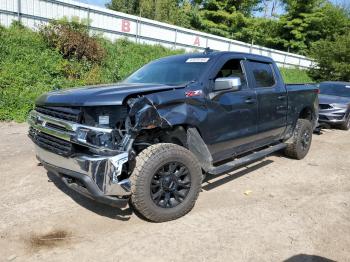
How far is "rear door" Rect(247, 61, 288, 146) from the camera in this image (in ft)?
17.9

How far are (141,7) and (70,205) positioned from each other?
34426 mm

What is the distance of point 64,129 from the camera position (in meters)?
3.70

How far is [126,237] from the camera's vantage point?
367 centimetres

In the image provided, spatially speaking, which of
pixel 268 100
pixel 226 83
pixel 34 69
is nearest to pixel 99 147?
pixel 226 83

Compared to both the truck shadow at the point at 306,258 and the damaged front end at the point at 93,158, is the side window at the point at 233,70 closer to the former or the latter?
the damaged front end at the point at 93,158

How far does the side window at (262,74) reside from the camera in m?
5.51

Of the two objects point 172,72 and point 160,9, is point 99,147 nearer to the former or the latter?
point 172,72

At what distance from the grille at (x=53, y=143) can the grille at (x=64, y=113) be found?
238 millimetres

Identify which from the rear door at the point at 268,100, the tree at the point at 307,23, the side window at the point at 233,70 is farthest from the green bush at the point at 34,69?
the tree at the point at 307,23

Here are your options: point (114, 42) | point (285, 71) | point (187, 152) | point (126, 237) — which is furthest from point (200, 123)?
point (285, 71)

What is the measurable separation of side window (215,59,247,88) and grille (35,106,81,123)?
6.72ft

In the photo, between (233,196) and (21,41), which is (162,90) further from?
(21,41)

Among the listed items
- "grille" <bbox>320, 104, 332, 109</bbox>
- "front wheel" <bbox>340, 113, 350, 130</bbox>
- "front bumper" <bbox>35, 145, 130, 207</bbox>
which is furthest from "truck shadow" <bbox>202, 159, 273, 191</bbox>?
"front wheel" <bbox>340, 113, 350, 130</bbox>

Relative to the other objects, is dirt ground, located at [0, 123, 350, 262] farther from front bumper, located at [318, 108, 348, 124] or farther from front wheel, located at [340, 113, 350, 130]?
front wheel, located at [340, 113, 350, 130]
